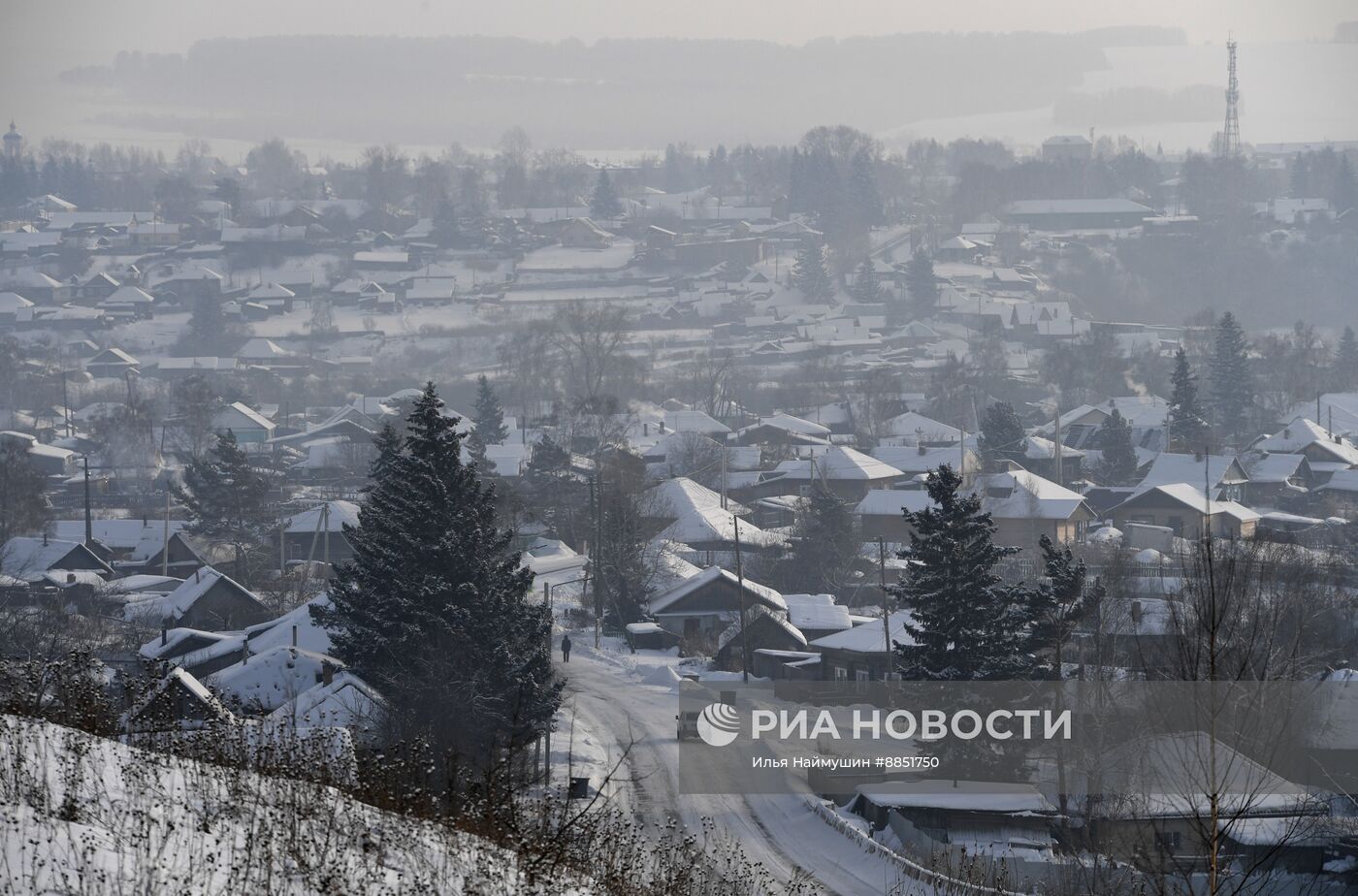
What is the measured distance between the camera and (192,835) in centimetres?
423

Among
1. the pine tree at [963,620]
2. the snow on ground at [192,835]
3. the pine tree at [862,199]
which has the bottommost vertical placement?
the pine tree at [963,620]

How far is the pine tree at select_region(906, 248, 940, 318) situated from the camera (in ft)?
238

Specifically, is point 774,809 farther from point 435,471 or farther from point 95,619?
point 95,619

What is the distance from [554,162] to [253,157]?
3460 cm

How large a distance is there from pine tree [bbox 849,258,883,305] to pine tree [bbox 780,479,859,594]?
47.2 m

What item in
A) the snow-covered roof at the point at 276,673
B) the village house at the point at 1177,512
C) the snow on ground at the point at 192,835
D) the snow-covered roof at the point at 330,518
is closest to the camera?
the snow on ground at the point at 192,835

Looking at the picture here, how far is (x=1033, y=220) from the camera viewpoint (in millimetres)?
92062

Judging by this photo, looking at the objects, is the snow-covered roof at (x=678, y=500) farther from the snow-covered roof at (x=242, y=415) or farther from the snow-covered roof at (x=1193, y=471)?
the snow-covered roof at (x=242, y=415)

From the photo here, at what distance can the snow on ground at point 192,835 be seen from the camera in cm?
388

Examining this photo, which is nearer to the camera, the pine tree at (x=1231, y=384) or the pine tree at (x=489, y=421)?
the pine tree at (x=489, y=421)

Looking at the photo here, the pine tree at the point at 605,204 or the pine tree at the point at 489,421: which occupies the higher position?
the pine tree at the point at 605,204

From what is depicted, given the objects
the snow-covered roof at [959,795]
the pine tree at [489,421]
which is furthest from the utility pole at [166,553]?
the snow-covered roof at [959,795]

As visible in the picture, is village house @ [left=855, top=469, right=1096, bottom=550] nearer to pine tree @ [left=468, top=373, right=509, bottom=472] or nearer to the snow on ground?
pine tree @ [left=468, top=373, right=509, bottom=472]

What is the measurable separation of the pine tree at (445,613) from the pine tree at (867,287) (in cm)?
6187
